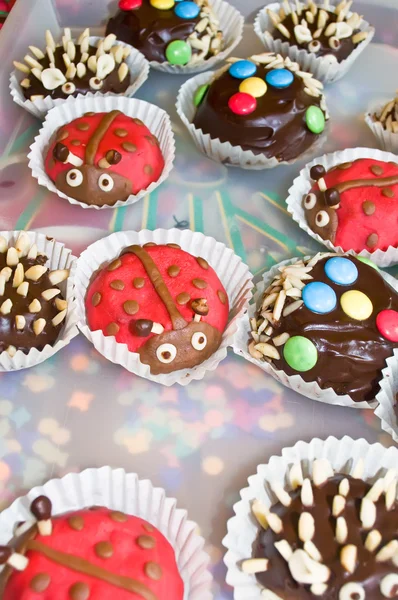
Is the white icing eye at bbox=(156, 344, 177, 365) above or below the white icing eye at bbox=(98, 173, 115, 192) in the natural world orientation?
below

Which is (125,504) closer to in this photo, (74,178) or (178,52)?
(74,178)

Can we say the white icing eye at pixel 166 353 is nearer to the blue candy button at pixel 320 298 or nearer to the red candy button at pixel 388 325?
the blue candy button at pixel 320 298

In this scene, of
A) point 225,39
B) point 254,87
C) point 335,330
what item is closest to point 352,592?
point 335,330

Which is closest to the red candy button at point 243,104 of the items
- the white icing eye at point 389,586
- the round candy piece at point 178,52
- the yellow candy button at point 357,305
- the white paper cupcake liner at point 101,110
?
the white paper cupcake liner at point 101,110

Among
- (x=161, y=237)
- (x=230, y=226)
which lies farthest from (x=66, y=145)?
(x=230, y=226)

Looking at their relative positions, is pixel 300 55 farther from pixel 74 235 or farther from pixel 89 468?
pixel 89 468

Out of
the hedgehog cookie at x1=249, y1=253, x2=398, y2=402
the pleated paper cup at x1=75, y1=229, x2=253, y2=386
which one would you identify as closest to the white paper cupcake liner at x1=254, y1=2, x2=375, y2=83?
the pleated paper cup at x1=75, y1=229, x2=253, y2=386

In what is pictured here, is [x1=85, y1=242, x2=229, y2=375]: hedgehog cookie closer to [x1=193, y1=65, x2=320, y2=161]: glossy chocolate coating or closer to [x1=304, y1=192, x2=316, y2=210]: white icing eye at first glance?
[x1=304, y1=192, x2=316, y2=210]: white icing eye
